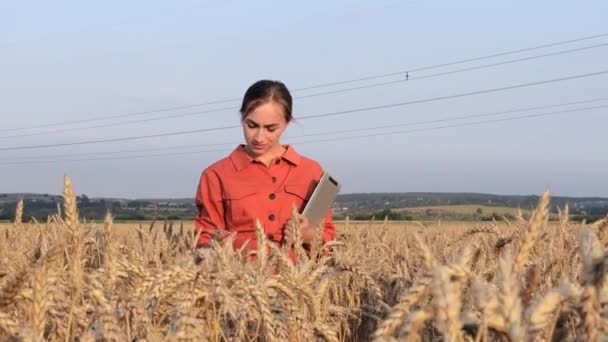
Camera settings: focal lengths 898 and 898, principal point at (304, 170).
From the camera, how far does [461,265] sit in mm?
1183

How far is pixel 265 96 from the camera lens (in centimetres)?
465

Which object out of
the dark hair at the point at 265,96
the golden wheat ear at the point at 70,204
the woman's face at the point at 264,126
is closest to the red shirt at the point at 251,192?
the woman's face at the point at 264,126

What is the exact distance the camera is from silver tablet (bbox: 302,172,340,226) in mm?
4297

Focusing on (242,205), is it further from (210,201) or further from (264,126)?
(264,126)

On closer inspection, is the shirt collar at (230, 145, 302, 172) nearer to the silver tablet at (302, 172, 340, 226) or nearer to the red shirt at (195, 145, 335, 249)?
the red shirt at (195, 145, 335, 249)

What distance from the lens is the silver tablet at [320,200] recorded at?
14.1 feet

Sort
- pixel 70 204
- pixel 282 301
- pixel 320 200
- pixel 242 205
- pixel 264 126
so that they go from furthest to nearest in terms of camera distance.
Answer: pixel 242 205 → pixel 264 126 → pixel 320 200 → pixel 282 301 → pixel 70 204

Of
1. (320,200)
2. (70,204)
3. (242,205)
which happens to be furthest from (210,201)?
(70,204)

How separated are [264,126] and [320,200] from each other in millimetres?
561

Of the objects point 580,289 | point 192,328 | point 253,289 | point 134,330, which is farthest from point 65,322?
point 580,289

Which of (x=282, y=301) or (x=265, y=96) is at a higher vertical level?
(x=265, y=96)

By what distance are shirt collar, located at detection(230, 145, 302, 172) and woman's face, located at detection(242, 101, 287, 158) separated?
0.56 feet

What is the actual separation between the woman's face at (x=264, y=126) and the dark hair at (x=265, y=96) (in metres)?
0.03

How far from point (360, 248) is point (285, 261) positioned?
2912 mm
